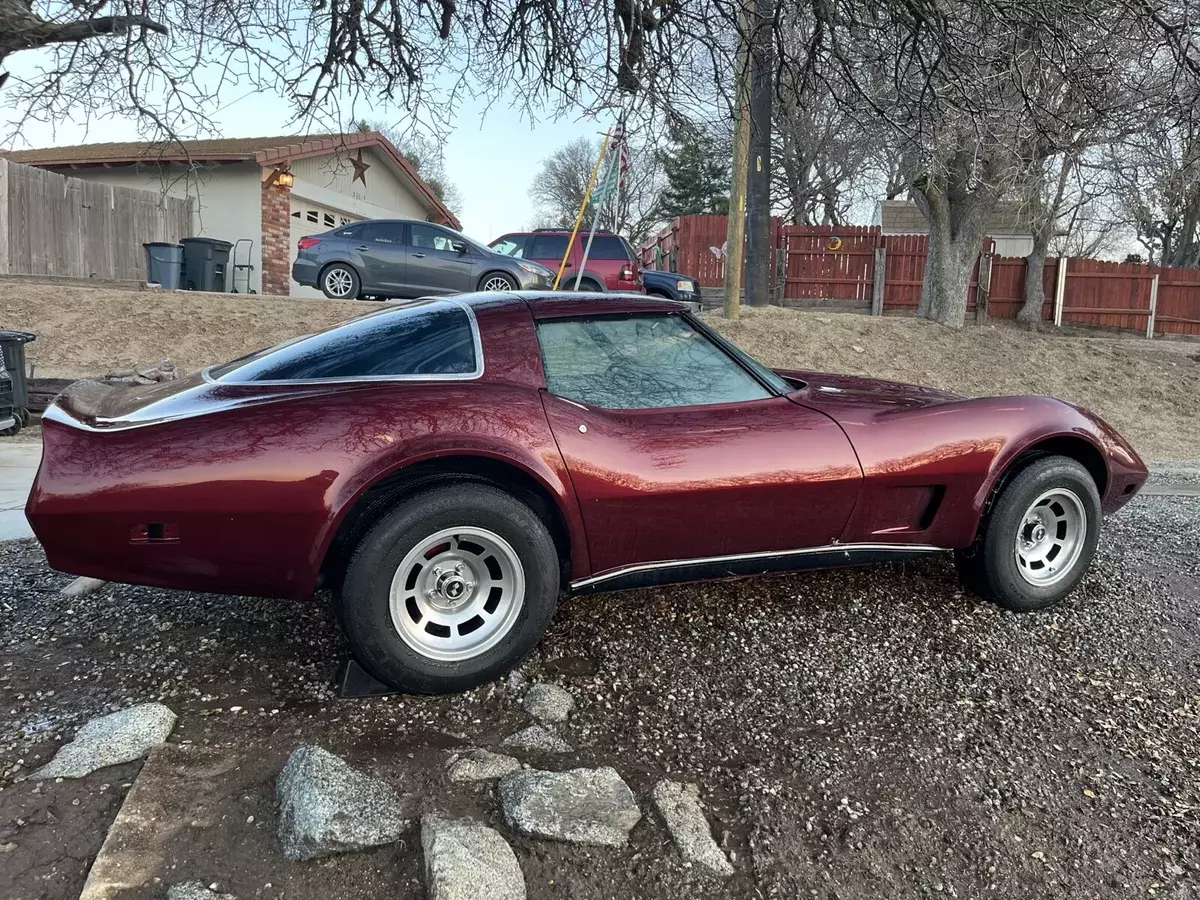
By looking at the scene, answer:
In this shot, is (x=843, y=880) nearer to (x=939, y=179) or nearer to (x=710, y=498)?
(x=710, y=498)

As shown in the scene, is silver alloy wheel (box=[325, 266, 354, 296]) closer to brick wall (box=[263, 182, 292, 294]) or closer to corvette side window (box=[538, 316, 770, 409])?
brick wall (box=[263, 182, 292, 294])

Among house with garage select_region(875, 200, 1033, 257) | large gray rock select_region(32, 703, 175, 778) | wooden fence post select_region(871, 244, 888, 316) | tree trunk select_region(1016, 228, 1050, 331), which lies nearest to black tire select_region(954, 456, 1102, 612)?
large gray rock select_region(32, 703, 175, 778)

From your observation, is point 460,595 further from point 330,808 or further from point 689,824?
point 689,824

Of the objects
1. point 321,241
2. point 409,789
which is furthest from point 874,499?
point 321,241

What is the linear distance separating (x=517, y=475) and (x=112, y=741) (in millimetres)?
1376

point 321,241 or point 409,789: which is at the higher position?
point 321,241

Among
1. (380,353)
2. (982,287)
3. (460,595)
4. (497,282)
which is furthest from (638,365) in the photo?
(982,287)

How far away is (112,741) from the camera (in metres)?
2.29

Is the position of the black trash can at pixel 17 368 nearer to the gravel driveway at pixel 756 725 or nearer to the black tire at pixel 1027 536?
the gravel driveway at pixel 756 725

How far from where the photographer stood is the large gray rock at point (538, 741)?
2.38m

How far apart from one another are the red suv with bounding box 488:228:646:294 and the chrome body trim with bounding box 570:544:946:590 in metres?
11.1

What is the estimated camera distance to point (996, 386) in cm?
1227

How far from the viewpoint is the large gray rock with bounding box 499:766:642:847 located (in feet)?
6.51

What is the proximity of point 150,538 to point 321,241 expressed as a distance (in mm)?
11693
